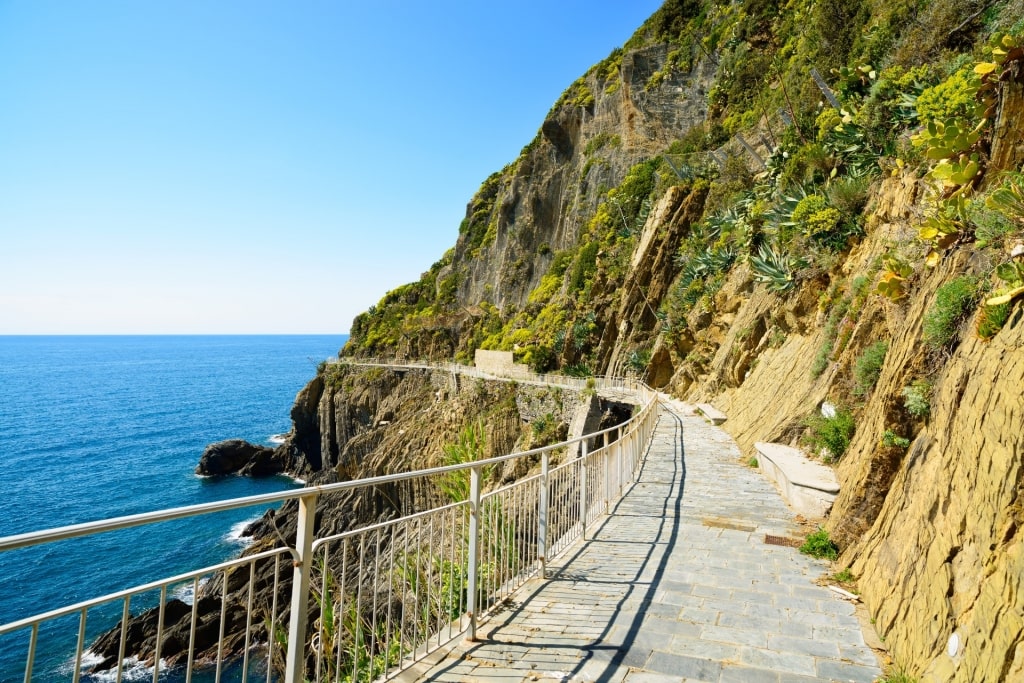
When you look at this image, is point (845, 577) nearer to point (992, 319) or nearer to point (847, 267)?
point (992, 319)

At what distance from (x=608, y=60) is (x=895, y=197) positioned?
4215 cm

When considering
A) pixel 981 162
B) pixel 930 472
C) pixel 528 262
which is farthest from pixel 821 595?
pixel 528 262

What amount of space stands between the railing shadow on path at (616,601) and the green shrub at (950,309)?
3575mm

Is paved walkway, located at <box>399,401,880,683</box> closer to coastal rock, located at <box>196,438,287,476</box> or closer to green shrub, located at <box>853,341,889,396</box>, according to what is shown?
green shrub, located at <box>853,341,889,396</box>

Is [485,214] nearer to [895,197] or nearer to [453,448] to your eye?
[895,197]

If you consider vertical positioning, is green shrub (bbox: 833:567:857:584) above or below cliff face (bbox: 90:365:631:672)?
above

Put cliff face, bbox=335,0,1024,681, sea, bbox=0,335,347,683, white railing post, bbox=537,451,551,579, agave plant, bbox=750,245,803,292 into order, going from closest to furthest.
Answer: cliff face, bbox=335,0,1024,681 < white railing post, bbox=537,451,551,579 < agave plant, bbox=750,245,803,292 < sea, bbox=0,335,347,683

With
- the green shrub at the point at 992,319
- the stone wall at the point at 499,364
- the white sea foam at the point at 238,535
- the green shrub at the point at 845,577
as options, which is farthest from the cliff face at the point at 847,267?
the white sea foam at the point at 238,535

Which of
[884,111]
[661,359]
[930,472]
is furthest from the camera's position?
[661,359]

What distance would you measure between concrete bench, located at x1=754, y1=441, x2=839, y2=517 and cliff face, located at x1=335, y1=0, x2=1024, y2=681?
388mm

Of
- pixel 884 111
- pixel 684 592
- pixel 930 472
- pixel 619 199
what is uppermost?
pixel 619 199

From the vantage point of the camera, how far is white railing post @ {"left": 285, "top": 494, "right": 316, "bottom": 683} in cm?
278

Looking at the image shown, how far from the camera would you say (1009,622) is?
107 inches

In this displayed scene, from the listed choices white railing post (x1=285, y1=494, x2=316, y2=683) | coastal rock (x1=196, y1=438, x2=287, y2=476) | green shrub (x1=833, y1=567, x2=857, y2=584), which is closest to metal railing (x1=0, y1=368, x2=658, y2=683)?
white railing post (x1=285, y1=494, x2=316, y2=683)
